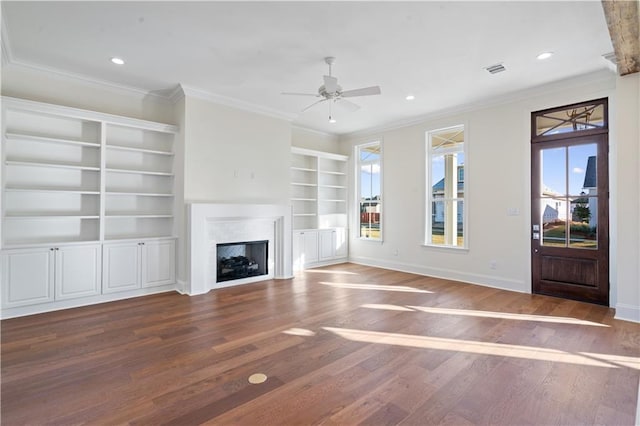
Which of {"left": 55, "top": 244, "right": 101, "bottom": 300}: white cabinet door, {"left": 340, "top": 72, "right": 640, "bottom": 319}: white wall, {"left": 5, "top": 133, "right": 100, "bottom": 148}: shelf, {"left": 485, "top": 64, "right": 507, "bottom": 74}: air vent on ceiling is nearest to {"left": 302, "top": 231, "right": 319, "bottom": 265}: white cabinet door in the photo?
{"left": 340, "top": 72, "right": 640, "bottom": 319}: white wall

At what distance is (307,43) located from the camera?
3.37 meters

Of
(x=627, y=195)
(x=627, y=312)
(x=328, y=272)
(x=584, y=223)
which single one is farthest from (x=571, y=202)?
(x=328, y=272)

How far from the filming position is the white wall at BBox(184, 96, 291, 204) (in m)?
4.77

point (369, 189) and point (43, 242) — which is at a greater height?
point (369, 189)

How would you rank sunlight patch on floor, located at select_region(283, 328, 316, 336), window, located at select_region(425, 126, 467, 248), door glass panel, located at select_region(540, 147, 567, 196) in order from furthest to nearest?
window, located at select_region(425, 126, 467, 248) → door glass panel, located at select_region(540, 147, 567, 196) → sunlight patch on floor, located at select_region(283, 328, 316, 336)

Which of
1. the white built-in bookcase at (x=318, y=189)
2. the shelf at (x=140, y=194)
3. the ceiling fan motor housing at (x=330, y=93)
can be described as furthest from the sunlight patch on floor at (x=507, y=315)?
the shelf at (x=140, y=194)

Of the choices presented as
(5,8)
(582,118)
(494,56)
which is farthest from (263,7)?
(582,118)

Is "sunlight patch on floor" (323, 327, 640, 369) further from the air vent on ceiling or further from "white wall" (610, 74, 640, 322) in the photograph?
the air vent on ceiling

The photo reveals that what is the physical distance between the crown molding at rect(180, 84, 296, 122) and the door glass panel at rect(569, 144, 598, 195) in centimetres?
448

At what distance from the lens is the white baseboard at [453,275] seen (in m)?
4.89

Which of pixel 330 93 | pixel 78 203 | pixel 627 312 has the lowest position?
pixel 627 312

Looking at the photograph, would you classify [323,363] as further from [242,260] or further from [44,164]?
[44,164]

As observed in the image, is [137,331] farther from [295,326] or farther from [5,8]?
[5,8]

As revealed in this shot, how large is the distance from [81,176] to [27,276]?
1411 mm
